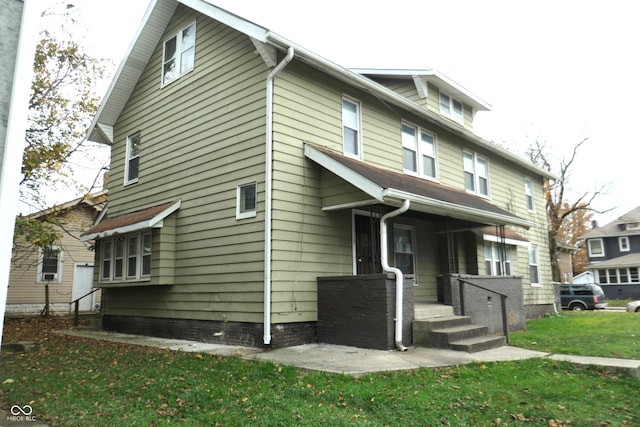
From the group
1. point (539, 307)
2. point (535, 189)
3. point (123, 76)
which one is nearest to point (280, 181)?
point (123, 76)

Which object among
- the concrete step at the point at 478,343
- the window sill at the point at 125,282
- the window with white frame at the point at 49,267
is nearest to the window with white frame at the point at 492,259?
the concrete step at the point at 478,343

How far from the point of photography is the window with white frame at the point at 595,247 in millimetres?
43559

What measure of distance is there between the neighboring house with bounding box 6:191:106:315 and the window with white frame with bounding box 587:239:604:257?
41.8 m

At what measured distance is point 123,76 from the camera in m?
13.9

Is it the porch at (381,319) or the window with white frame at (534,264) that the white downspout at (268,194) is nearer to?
the porch at (381,319)

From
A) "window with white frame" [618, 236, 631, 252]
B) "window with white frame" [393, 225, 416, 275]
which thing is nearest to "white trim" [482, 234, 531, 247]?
"window with white frame" [393, 225, 416, 275]

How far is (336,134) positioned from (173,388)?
665 centimetres

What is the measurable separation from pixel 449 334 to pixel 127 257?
8.46 meters

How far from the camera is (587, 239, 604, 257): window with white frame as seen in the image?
1715 inches

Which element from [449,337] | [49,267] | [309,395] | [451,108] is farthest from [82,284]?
[309,395]

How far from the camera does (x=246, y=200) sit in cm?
998

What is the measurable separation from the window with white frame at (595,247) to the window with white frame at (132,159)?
4326cm

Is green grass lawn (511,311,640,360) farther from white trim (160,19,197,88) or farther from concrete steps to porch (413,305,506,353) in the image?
white trim (160,19,197,88)

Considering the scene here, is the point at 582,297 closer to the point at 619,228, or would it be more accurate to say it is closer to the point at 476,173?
the point at 476,173
